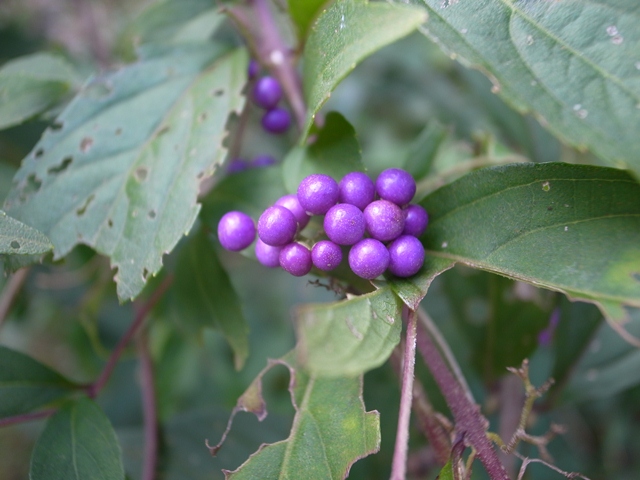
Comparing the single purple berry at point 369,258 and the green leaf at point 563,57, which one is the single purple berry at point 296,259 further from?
the green leaf at point 563,57

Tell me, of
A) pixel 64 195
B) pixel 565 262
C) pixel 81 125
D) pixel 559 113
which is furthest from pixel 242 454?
pixel 559 113

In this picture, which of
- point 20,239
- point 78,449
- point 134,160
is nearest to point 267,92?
point 134,160

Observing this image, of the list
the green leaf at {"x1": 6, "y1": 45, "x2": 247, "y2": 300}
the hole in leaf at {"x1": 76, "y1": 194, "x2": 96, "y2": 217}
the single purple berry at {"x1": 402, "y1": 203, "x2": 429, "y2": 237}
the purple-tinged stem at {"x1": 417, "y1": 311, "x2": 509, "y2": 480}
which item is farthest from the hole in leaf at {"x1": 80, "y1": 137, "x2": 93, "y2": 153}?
the purple-tinged stem at {"x1": 417, "y1": 311, "x2": 509, "y2": 480}

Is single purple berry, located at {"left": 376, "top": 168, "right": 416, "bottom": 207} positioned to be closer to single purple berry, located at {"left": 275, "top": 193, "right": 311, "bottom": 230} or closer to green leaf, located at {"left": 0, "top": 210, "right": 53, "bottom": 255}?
single purple berry, located at {"left": 275, "top": 193, "right": 311, "bottom": 230}

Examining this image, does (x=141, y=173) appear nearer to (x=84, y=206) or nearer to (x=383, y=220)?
(x=84, y=206)

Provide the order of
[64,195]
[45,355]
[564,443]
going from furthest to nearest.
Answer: [45,355] < [564,443] < [64,195]

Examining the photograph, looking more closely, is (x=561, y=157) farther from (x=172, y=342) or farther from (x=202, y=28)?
(x=172, y=342)
